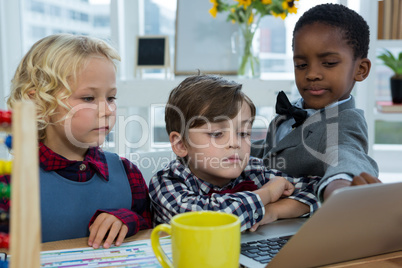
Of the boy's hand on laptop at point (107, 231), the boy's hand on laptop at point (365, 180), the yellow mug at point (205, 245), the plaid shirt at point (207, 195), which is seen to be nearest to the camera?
the yellow mug at point (205, 245)

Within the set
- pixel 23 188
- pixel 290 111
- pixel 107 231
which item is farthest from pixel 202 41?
pixel 23 188

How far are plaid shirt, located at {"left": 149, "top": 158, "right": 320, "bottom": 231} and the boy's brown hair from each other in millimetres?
118

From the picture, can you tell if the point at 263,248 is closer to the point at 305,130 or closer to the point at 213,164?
the point at 213,164

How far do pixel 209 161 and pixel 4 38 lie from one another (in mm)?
2407

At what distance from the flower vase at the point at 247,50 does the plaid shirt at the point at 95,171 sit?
1.57 meters

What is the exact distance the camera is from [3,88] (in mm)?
2861

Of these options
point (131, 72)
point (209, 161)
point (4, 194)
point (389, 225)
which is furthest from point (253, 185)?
point (131, 72)

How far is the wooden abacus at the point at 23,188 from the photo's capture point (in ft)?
1.40

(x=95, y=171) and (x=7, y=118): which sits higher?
(x=7, y=118)

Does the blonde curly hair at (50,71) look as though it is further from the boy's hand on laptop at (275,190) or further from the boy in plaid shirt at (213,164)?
the boy's hand on laptop at (275,190)

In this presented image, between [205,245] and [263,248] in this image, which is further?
[263,248]

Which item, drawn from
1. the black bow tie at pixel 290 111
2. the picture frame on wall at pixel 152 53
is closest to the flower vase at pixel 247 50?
the picture frame on wall at pixel 152 53

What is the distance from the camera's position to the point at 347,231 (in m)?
0.63

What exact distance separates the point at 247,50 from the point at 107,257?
82.9 inches
